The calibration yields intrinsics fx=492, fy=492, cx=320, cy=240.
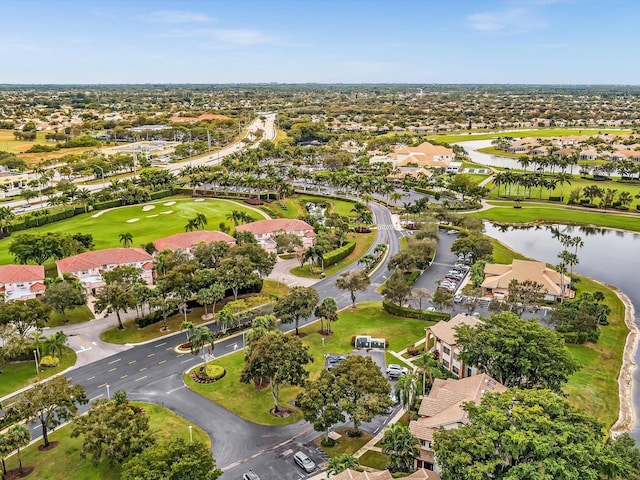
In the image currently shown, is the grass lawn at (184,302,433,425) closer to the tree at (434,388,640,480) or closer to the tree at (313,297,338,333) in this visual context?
the tree at (313,297,338,333)

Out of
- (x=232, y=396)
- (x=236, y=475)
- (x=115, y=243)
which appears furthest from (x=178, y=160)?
(x=236, y=475)

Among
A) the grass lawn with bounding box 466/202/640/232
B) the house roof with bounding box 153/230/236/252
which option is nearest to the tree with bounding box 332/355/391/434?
the house roof with bounding box 153/230/236/252

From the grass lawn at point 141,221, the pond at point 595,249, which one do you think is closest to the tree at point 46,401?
the grass lawn at point 141,221

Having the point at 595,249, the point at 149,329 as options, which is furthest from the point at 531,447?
the point at 595,249

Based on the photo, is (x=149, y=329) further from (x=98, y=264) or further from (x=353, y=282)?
(x=353, y=282)

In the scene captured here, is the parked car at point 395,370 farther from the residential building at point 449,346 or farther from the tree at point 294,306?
the tree at point 294,306

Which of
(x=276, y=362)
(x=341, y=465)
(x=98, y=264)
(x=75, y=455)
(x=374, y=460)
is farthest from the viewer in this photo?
(x=98, y=264)
